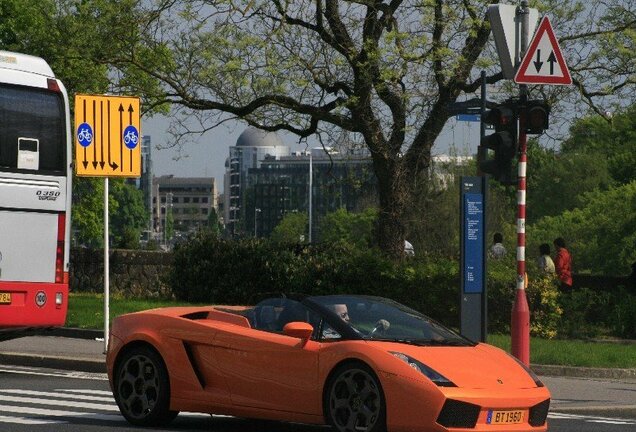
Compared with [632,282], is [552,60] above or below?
above

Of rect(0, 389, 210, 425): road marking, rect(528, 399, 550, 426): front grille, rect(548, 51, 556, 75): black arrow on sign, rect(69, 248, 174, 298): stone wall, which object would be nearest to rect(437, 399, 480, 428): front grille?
rect(528, 399, 550, 426): front grille

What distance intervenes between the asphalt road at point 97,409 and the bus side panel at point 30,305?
2.23 feet

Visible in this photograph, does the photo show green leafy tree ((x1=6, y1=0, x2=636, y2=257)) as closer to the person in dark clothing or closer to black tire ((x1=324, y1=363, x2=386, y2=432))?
the person in dark clothing

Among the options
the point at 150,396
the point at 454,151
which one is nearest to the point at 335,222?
the point at 454,151

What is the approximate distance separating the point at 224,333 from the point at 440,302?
15.4m

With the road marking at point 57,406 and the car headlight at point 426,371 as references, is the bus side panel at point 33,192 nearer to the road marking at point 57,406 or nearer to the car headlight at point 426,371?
the road marking at point 57,406

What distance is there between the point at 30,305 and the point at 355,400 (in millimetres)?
8756

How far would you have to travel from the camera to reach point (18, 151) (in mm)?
18797

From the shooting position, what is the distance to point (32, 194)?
62.6 feet

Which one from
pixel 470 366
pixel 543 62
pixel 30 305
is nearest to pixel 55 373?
pixel 30 305

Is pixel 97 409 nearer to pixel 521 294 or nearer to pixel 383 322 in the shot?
pixel 383 322

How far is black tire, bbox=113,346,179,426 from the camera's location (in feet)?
41.8

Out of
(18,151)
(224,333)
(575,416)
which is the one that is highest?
(18,151)

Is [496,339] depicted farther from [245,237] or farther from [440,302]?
[245,237]
